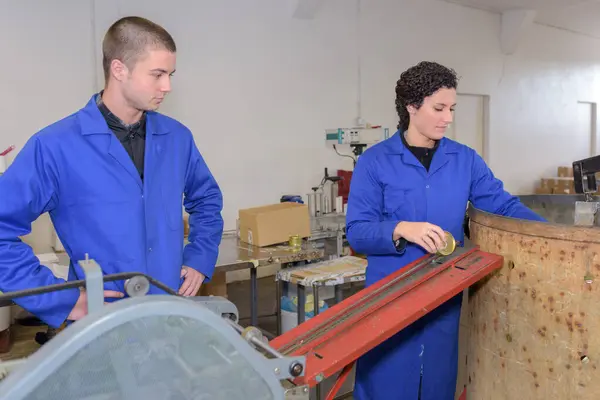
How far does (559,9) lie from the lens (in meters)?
6.05

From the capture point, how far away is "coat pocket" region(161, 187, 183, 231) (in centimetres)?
136

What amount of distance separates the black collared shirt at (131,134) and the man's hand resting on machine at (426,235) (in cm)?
68

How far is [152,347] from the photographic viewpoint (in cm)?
73

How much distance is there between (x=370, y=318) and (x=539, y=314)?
410 millimetres

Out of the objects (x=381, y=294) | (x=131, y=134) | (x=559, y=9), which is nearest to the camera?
(x=381, y=294)

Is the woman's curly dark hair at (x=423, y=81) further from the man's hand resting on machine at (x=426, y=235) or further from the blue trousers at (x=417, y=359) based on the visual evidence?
the blue trousers at (x=417, y=359)

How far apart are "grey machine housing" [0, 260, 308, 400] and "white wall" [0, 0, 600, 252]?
10.5 feet

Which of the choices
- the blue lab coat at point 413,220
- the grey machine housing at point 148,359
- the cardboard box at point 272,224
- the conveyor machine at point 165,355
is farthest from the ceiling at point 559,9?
the grey machine housing at point 148,359

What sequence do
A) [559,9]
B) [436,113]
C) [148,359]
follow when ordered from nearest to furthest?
[148,359] → [436,113] → [559,9]

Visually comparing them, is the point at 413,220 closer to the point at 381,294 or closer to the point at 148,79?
the point at 381,294

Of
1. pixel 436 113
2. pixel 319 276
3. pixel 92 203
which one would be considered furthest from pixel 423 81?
pixel 319 276

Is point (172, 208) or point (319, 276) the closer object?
point (172, 208)

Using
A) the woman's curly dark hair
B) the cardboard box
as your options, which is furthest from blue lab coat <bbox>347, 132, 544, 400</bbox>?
the cardboard box

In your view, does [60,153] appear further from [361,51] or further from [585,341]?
[361,51]
